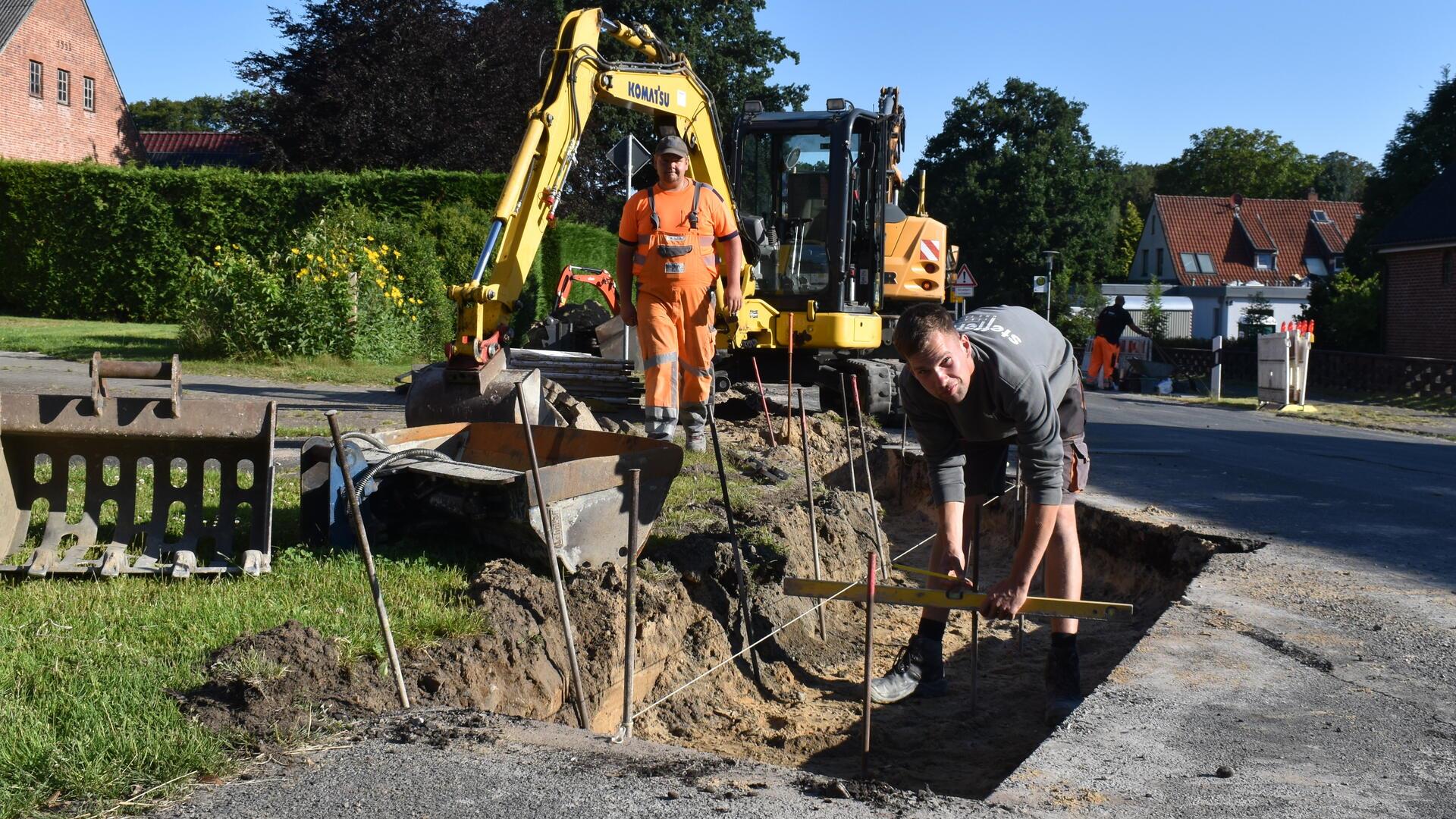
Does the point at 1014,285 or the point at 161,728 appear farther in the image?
the point at 1014,285

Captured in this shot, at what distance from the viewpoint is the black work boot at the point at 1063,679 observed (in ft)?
14.8

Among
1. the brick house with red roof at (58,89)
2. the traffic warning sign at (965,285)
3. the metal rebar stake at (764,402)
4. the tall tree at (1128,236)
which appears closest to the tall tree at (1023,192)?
the tall tree at (1128,236)

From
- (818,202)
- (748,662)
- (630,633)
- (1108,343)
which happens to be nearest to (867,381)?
(818,202)

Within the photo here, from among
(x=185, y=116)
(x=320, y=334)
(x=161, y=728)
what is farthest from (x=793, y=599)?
(x=185, y=116)

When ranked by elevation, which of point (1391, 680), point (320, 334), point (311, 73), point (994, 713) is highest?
point (311, 73)

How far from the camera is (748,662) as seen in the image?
5.32 meters

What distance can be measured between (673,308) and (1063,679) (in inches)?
149

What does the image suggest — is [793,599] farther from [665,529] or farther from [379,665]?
[379,665]

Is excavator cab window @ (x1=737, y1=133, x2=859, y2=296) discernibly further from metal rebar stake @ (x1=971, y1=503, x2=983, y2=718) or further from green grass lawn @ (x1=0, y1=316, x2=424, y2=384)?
metal rebar stake @ (x1=971, y1=503, x2=983, y2=718)

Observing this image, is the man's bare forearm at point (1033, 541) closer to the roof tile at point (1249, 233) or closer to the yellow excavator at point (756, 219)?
the yellow excavator at point (756, 219)

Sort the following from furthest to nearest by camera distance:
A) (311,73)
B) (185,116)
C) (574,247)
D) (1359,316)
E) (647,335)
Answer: (185,116) < (1359,316) < (311,73) < (574,247) < (647,335)

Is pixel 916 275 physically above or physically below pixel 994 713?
above

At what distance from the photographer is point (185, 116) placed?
79250 millimetres

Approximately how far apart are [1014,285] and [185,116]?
185ft
